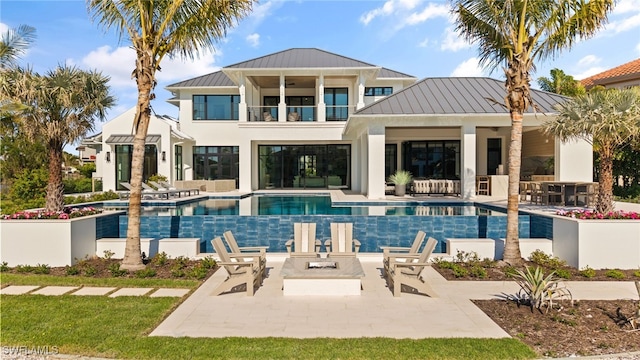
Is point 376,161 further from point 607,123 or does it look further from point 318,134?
point 607,123

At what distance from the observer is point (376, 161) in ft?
55.4

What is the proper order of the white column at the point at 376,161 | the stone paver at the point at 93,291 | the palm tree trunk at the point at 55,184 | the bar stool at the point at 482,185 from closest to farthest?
the stone paver at the point at 93,291 → the palm tree trunk at the point at 55,184 → the white column at the point at 376,161 → the bar stool at the point at 482,185

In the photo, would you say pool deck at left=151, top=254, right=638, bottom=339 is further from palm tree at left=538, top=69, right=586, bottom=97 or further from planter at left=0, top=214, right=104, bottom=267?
palm tree at left=538, top=69, right=586, bottom=97

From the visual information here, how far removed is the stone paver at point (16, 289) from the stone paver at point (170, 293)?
236 centimetres

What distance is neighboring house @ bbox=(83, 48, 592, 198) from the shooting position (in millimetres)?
17062

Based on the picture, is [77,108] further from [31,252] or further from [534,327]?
[534,327]

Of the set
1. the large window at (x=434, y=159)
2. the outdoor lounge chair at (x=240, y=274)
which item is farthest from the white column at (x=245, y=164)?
the outdoor lounge chair at (x=240, y=274)

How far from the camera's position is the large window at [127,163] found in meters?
24.8

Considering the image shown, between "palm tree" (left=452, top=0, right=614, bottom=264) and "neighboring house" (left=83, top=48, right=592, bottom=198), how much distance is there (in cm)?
784

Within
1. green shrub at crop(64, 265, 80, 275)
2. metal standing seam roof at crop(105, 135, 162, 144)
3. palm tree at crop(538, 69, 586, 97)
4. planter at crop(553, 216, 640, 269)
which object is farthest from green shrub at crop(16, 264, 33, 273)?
palm tree at crop(538, 69, 586, 97)

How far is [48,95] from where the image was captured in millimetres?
10578

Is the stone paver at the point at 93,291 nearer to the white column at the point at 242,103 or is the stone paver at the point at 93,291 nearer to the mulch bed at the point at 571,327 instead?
the mulch bed at the point at 571,327

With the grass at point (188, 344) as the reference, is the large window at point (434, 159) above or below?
above

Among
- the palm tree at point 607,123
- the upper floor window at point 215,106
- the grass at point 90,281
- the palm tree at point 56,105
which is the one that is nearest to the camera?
the grass at point 90,281
